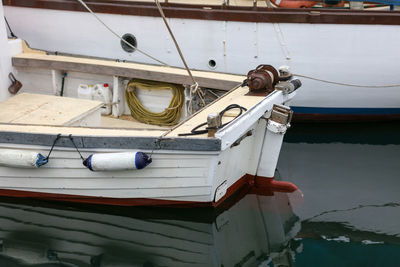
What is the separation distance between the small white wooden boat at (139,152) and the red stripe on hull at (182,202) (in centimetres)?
1

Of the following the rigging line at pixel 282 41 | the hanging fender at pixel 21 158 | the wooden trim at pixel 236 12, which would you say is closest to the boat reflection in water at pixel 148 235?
the hanging fender at pixel 21 158

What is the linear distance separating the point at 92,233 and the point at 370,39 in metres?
5.20

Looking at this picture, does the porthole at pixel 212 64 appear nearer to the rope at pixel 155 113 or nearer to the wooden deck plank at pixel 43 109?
the rope at pixel 155 113

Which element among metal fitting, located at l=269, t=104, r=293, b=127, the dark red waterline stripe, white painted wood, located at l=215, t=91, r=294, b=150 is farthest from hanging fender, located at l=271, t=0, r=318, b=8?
the dark red waterline stripe

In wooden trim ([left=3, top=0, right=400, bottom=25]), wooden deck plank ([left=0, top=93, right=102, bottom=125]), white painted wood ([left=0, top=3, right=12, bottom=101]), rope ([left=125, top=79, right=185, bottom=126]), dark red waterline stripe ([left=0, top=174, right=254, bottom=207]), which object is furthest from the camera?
wooden trim ([left=3, top=0, right=400, bottom=25])

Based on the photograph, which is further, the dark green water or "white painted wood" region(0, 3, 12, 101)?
"white painted wood" region(0, 3, 12, 101)

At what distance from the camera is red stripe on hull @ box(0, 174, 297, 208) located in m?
6.12

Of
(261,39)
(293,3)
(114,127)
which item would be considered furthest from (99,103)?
(293,3)

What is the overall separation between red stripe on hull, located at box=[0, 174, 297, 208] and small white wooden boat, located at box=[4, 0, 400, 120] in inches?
95.8

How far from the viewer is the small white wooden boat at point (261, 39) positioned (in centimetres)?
834

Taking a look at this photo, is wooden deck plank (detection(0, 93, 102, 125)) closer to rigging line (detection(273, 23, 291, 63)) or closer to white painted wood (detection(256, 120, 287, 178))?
white painted wood (detection(256, 120, 287, 178))

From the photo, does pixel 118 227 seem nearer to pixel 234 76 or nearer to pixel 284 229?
pixel 284 229

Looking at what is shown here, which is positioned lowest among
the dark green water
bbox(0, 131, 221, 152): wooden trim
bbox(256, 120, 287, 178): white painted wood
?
the dark green water

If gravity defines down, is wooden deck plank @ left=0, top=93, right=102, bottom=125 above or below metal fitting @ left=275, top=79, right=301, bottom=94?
below
